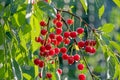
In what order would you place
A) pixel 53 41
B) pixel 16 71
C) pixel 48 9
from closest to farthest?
pixel 48 9 < pixel 16 71 < pixel 53 41

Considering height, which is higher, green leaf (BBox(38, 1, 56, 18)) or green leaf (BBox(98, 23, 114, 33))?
green leaf (BBox(38, 1, 56, 18))

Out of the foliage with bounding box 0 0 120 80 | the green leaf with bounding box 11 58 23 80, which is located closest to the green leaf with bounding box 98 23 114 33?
the foliage with bounding box 0 0 120 80

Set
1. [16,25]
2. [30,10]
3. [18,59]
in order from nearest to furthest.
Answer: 1. [30,10]
2. [16,25]
3. [18,59]

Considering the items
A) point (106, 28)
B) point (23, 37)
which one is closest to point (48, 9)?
point (23, 37)

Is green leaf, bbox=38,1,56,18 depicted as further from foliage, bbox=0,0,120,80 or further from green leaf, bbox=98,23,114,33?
green leaf, bbox=98,23,114,33

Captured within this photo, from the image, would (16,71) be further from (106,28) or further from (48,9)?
(106,28)

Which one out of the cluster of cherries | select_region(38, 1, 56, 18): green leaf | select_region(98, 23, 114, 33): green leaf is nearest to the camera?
select_region(38, 1, 56, 18): green leaf

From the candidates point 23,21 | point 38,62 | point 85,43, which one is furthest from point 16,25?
point 85,43

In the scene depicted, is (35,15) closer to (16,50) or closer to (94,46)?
(16,50)

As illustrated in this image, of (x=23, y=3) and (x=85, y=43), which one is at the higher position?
(x=23, y=3)

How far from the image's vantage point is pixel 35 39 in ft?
2.61

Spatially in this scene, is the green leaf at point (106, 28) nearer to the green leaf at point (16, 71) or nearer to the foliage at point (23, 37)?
the foliage at point (23, 37)

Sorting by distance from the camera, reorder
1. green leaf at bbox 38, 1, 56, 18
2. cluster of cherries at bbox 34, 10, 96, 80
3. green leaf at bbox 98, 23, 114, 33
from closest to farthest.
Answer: green leaf at bbox 38, 1, 56, 18
cluster of cherries at bbox 34, 10, 96, 80
green leaf at bbox 98, 23, 114, 33

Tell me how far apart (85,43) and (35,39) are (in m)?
0.18
